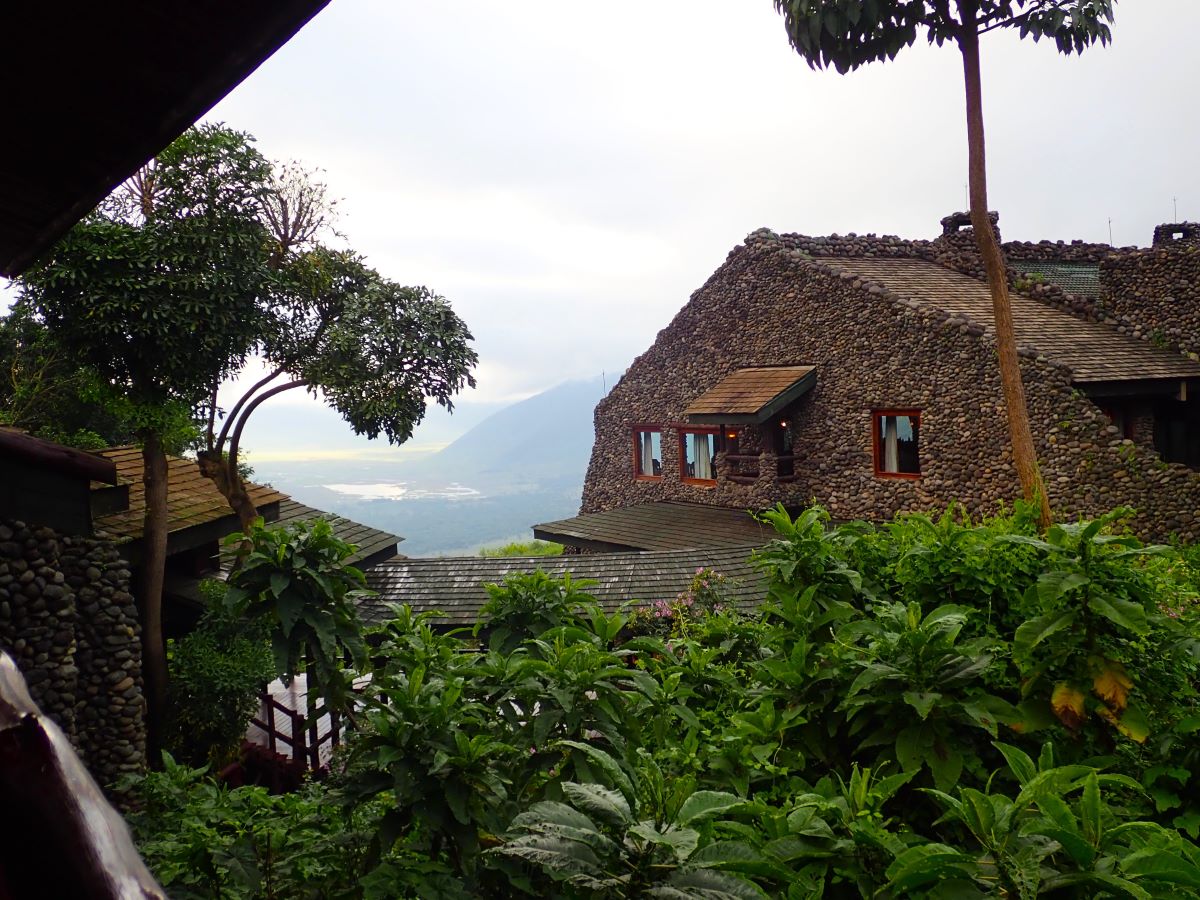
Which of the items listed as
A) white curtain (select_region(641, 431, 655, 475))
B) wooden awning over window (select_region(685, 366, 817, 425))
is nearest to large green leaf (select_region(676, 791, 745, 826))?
wooden awning over window (select_region(685, 366, 817, 425))

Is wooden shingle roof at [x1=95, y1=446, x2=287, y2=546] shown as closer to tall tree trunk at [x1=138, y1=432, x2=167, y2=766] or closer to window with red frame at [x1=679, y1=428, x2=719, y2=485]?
tall tree trunk at [x1=138, y1=432, x2=167, y2=766]

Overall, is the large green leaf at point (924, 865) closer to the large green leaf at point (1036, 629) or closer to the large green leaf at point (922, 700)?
the large green leaf at point (922, 700)

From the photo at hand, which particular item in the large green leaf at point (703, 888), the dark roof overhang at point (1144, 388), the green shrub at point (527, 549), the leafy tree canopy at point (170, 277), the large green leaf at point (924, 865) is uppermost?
the leafy tree canopy at point (170, 277)

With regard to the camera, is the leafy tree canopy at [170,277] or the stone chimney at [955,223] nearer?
the leafy tree canopy at [170,277]

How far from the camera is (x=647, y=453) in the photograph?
85.5 feet

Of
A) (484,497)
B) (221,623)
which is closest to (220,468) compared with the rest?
(221,623)

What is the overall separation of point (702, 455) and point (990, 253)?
1113 cm

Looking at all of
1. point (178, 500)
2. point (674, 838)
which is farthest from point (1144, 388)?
point (178, 500)

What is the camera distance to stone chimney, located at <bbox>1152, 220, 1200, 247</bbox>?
21702 millimetres

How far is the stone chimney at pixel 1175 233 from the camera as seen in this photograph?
2170cm

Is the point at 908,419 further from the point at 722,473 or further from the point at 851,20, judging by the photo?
the point at 851,20

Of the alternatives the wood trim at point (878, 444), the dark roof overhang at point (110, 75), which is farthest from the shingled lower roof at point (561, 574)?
the dark roof overhang at point (110, 75)

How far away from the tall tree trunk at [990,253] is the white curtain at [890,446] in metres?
4.50

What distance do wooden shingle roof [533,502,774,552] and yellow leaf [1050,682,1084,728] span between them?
1289cm
